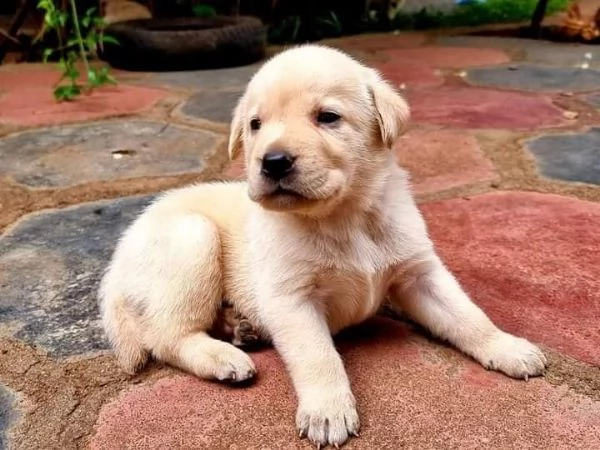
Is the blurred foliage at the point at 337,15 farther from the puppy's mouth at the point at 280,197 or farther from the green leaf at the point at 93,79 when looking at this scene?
the puppy's mouth at the point at 280,197

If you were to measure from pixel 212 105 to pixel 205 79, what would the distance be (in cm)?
73

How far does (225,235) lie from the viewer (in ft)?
5.86

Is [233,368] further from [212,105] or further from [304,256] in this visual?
[212,105]

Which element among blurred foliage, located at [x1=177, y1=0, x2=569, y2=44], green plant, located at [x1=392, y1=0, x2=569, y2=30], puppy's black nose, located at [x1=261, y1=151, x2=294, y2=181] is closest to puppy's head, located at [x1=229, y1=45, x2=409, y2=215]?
puppy's black nose, located at [x1=261, y1=151, x2=294, y2=181]

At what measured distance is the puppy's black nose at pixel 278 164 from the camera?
4.78ft

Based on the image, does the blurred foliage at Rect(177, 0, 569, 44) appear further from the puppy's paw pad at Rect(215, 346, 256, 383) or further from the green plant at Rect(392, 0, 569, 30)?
the puppy's paw pad at Rect(215, 346, 256, 383)

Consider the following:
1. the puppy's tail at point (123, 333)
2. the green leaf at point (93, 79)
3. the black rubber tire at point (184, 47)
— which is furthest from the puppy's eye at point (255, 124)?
the black rubber tire at point (184, 47)

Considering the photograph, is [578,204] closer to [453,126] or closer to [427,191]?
[427,191]

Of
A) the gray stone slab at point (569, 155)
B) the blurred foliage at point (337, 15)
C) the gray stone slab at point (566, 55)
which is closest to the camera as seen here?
the gray stone slab at point (569, 155)

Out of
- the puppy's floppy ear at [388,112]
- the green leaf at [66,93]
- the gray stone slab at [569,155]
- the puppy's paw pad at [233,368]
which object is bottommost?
the green leaf at [66,93]

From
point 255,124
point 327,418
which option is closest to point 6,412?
point 327,418

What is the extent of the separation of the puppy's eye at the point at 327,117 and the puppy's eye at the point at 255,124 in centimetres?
14

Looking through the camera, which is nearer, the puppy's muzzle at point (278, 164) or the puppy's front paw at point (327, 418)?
the puppy's front paw at point (327, 418)

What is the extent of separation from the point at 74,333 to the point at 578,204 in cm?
139
